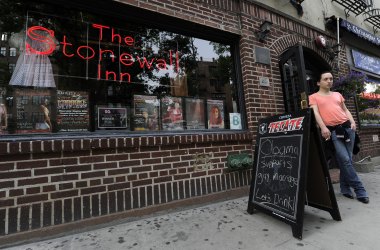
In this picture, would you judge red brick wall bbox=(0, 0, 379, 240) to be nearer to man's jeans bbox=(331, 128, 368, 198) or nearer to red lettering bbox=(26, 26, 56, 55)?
red lettering bbox=(26, 26, 56, 55)

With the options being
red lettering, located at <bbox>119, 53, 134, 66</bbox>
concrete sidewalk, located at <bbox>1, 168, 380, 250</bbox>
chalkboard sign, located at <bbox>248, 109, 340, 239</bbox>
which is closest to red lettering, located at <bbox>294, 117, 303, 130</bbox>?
chalkboard sign, located at <bbox>248, 109, 340, 239</bbox>

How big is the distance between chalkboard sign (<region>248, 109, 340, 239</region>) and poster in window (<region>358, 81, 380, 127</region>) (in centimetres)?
492

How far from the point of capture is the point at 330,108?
3.44 metres

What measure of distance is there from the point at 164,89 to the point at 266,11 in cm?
273

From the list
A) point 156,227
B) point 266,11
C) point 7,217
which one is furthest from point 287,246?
point 266,11

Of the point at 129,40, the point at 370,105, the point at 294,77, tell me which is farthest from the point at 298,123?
the point at 370,105

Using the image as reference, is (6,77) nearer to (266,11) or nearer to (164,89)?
(164,89)

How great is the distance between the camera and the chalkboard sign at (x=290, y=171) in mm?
2352

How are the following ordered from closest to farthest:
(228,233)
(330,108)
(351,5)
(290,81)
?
(228,233)
(330,108)
(290,81)
(351,5)

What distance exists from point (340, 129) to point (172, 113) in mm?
2399

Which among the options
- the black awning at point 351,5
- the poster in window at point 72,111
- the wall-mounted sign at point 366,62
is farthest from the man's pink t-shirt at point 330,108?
the black awning at point 351,5

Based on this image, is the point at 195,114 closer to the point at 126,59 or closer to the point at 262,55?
the point at 126,59

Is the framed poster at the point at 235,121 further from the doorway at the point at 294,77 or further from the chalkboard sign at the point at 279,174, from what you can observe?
the chalkboard sign at the point at 279,174

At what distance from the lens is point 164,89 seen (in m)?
3.78
